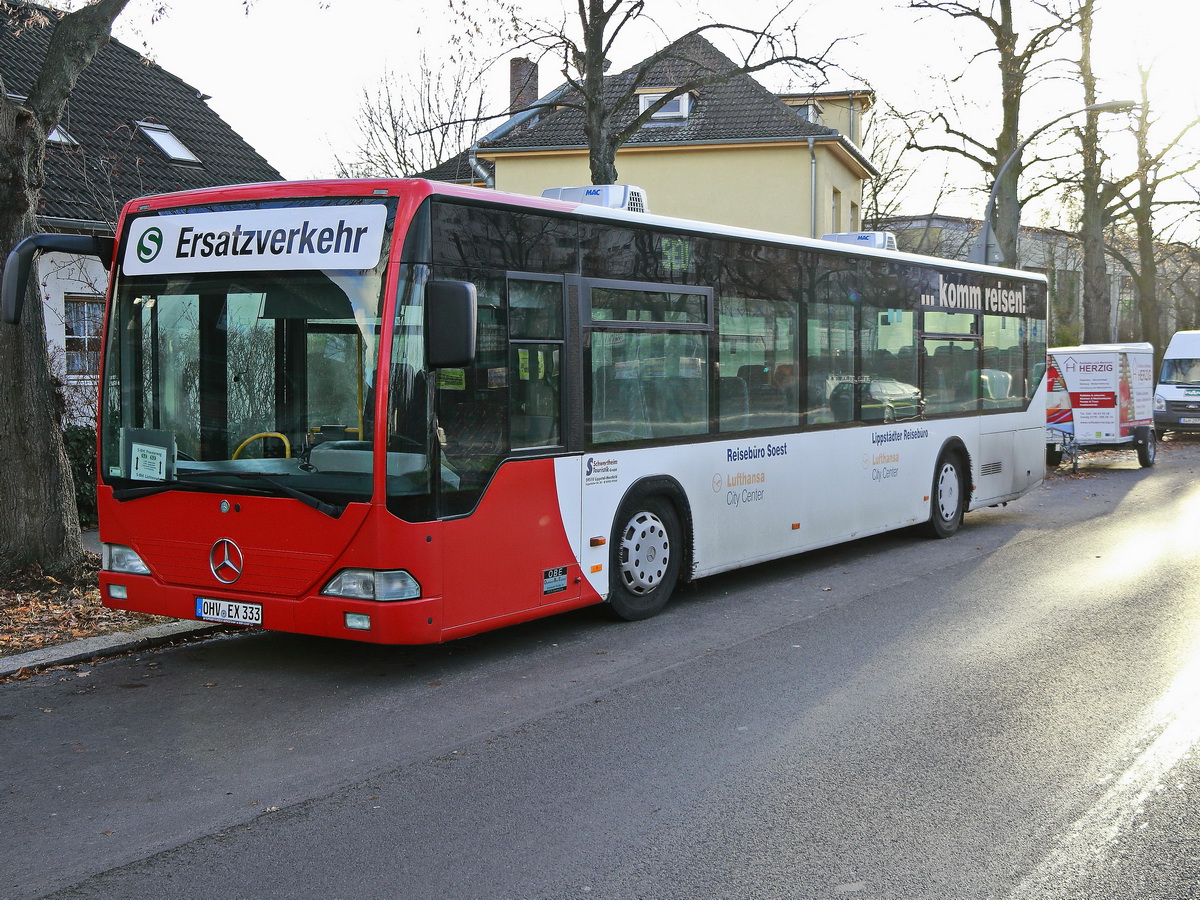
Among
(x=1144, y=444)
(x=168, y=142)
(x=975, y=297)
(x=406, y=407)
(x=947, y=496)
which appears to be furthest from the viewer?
(x=1144, y=444)

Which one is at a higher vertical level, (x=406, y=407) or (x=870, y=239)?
(x=870, y=239)

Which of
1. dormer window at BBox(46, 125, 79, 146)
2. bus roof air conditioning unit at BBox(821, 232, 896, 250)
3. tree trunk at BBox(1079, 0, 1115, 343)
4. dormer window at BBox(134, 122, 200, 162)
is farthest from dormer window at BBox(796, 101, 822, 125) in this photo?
bus roof air conditioning unit at BBox(821, 232, 896, 250)

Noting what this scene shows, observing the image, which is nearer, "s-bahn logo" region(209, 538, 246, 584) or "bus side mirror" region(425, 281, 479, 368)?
"bus side mirror" region(425, 281, 479, 368)

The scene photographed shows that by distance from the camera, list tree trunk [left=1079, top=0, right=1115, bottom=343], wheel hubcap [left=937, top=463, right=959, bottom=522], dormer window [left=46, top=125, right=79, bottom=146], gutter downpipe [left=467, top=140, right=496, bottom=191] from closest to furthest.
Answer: wheel hubcap [left=937, top=463, right=959, bottom=522], dormer window [left=46, top=125, right=79, bottom=146], tree trunk [left=1079, top=0, right=1115, bottom=343], gutter downpipe [left=467, top=140, right=496, bottom=191]

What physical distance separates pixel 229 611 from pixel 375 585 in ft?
3.31

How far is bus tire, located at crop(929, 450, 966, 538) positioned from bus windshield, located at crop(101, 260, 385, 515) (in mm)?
7923

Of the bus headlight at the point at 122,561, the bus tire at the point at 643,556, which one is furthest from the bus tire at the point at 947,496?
the bus headlight at the point at 122,561

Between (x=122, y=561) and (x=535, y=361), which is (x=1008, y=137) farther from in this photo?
(x=122, y=561)

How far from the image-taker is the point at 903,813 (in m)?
4.95

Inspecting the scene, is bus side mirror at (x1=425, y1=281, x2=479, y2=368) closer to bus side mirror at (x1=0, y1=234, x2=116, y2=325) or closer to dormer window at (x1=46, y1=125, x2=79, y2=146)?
bus side mirror at (x1=0, y1=234, x2=116, y2=325)

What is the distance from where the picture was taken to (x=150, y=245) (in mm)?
7367

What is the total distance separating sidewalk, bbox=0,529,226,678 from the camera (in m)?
7.62

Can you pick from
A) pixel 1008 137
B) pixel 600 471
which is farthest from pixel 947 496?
pixel 1008 137

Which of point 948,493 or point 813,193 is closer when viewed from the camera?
point 948,493
